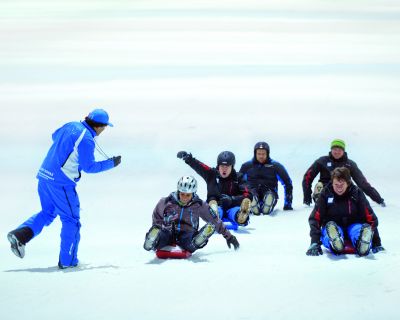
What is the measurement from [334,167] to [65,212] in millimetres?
4799

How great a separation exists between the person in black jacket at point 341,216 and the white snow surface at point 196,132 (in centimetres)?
18

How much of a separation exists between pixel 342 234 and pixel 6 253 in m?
3.46

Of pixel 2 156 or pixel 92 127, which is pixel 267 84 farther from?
pixel 92 127

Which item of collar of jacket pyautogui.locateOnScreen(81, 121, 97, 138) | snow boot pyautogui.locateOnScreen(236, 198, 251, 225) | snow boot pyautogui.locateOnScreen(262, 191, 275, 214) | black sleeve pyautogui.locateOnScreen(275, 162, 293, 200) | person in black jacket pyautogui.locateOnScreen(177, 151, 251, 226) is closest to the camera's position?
collar of jacket pyautogui.locateOnScreen(81, 121, 97, 138)

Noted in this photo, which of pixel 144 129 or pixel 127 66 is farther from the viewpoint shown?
pixel 127 66

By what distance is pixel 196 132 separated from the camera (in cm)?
1847

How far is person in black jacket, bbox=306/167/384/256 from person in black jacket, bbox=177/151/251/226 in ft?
6.66

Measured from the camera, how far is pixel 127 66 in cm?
Result: 2847

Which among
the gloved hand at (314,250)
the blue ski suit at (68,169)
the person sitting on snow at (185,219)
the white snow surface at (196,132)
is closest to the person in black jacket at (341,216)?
the gloved hand at (314,250)

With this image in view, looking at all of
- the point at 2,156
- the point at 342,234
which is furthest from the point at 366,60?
the point at 342,234

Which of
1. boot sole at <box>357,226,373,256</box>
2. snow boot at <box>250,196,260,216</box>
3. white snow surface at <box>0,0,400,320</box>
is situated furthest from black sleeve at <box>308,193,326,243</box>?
snow boot at <box>250,196,260,216</box>

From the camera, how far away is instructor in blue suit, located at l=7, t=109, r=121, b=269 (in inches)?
351

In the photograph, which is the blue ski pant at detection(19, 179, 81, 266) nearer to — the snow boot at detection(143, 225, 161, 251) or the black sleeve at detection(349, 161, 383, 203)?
the snow boot at detection(143, 225, 161, 251)

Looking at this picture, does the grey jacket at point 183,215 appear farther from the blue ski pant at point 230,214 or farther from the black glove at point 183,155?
the black glove at point 183,155
